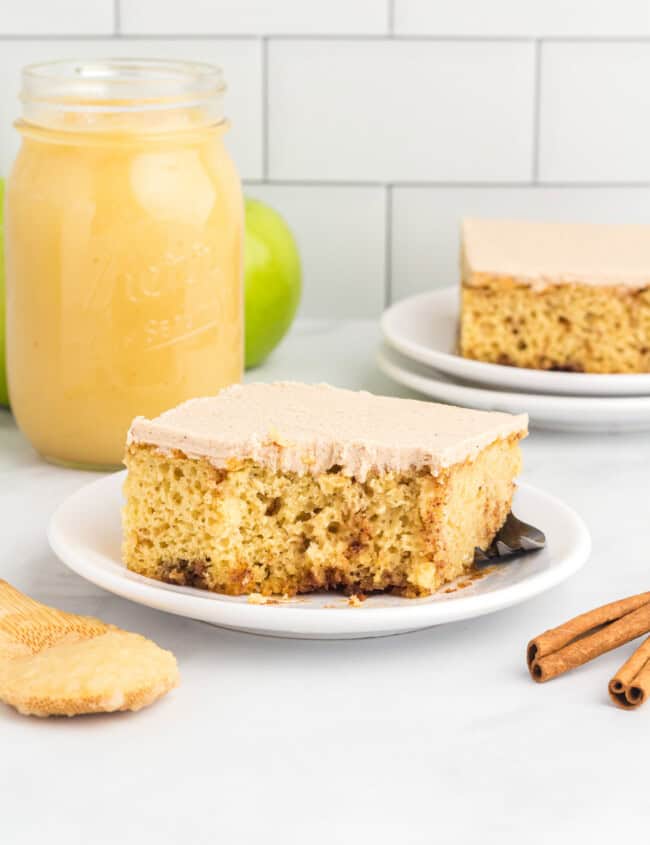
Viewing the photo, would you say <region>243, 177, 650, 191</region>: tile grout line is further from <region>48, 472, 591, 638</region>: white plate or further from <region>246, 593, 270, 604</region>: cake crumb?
<region>246, 593, 270, 604</region>: cake crumb

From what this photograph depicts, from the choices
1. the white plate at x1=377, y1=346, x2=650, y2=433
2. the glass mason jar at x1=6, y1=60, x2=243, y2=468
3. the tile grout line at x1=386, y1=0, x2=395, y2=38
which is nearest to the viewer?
the glass mason jar at x1=6, y1=60, x2=243, y2=468

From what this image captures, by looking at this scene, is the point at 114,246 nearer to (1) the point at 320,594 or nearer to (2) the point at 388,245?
(1) the point at 320,594

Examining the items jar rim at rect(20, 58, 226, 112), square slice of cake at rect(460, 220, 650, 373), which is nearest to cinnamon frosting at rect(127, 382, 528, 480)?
jar rim at rect(20, 58, 226, 112)

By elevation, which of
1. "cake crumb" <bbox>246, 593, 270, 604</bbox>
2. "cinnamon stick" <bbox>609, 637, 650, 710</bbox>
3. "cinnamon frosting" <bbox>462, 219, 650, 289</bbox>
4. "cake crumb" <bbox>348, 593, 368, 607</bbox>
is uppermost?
"cinnamon frosting" <bbox>462, 219, 650, 289</bbox>

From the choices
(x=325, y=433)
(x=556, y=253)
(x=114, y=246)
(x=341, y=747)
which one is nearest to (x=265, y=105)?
(x=556, y=253)

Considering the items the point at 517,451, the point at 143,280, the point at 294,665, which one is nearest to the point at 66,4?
the point at 143,280

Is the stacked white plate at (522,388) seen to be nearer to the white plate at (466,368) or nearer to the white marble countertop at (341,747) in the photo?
the white plate at (466,368)
